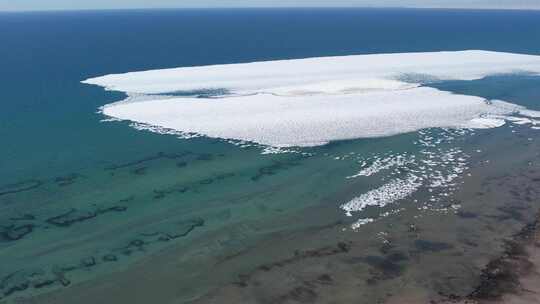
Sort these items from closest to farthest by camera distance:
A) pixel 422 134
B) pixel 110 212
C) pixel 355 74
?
pixel 110 212 < pixel 422 134 < pixel 355 74

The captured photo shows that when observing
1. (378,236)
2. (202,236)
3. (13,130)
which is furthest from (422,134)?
(13,130)

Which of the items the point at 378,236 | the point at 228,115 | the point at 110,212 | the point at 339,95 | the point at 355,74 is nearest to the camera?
the point at 378,236

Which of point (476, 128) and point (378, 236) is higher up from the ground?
point (476, 128)

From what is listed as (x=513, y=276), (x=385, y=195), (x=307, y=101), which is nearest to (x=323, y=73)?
(x=307, y=101)

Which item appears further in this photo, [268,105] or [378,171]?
[268,105]

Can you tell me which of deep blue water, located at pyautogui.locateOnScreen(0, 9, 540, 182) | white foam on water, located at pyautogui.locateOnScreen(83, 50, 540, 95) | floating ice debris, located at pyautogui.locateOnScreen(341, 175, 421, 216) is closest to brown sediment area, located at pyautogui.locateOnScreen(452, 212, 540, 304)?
floating ice debris, located at pyautogui.locateOnScreen(341, 175, 421, 216)

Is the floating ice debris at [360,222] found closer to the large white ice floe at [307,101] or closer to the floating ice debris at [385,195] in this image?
the floating ice debris at [385,195]

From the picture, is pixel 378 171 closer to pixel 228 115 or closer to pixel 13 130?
pixel 228 115

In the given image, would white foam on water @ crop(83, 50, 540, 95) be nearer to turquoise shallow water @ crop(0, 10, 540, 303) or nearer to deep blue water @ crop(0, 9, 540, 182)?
deep blue water @ crop(0, 9, 540, 182)
